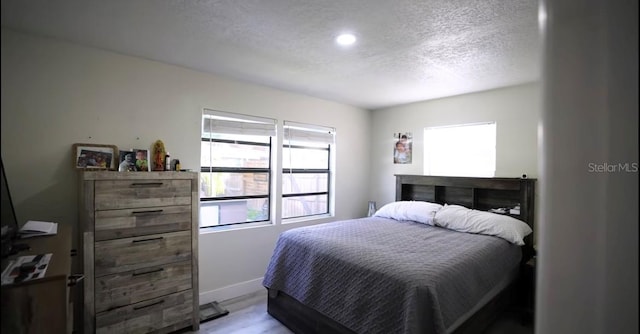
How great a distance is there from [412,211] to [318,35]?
2274mm

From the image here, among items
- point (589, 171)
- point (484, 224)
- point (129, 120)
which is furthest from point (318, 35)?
point (484, 224)

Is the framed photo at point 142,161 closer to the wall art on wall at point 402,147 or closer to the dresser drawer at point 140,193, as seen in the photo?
the dresser drawer at point 140,193

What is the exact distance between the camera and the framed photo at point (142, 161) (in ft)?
7.56

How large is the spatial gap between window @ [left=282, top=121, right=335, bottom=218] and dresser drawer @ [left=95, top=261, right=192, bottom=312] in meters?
1.51

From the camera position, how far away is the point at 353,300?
6.14 feet

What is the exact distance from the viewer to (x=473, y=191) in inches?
131

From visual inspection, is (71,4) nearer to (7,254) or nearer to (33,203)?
(33,203)

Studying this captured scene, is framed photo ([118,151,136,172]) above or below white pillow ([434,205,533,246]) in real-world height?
above

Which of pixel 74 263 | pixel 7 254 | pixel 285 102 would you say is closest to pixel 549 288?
pixel 7 254

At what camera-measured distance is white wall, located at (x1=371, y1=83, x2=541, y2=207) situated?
3008 millimetres

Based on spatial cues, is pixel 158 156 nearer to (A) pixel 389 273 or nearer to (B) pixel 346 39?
(B) pixel 346 39

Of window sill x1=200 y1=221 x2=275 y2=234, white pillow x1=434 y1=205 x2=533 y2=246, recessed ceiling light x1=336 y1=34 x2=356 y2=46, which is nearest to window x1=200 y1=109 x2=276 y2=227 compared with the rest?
window sill x1=200 y1=221 x2=275 y2=234

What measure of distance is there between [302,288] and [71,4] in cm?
239

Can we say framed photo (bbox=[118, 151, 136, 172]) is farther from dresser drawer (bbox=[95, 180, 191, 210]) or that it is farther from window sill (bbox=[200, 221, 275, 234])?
window sill (bbox=[200, 221, 275, 234])
